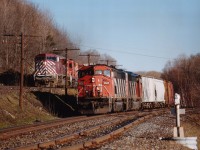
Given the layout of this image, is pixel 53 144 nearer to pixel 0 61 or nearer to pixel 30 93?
pixel 30 93

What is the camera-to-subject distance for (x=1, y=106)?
22.2 metres

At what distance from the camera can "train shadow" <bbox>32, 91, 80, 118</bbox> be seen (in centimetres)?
2871

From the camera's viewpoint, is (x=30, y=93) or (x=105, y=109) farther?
(x=30, y=93)

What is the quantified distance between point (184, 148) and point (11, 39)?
49.4 m

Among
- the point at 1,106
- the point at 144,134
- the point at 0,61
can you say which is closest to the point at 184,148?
the point at 144,134

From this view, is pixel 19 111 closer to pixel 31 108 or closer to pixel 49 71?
pixel 31 108

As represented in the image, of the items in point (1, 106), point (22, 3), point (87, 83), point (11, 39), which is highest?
point (22, 3)

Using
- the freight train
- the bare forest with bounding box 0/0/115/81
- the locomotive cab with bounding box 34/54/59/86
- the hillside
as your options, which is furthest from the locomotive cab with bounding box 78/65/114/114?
the bare forest with bounding box 0/0/115/81

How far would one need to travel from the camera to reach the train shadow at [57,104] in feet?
94.2

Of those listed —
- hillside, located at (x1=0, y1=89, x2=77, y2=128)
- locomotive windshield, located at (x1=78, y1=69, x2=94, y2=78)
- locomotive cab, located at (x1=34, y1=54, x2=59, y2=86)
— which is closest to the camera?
hillside, located at (x1=0, y1=89, x2=77, y2=128)

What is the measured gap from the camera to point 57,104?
1243 inches

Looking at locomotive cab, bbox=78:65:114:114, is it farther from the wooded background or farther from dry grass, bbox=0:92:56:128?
the wooded background

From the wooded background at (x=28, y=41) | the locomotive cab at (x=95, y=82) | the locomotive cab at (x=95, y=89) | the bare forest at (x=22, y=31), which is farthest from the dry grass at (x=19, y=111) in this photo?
the bare forest at (x=22, y=31)

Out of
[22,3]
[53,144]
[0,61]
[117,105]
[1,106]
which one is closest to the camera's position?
[53,144]
